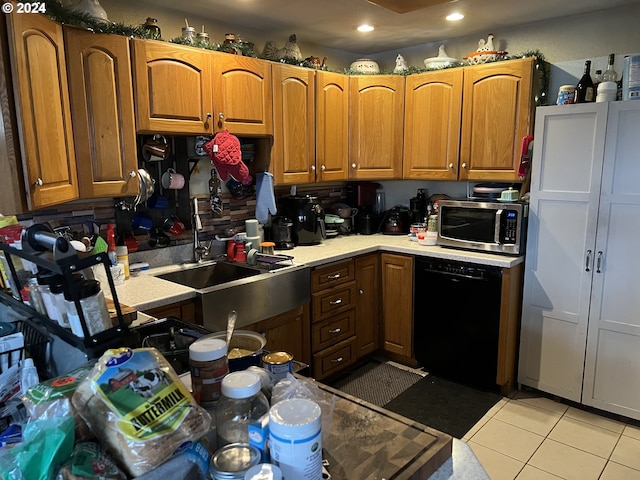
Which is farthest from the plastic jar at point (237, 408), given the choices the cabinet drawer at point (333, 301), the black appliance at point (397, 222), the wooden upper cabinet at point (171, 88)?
the black appliance at point (397, 222)

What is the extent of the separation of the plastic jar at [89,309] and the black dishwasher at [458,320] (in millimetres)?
2497

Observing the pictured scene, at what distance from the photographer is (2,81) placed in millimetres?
1573

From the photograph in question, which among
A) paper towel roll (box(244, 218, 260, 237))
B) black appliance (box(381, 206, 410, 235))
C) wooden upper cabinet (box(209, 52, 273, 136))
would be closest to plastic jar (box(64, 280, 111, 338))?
wooden upper cabinet (box(209, 52, 273, 136))

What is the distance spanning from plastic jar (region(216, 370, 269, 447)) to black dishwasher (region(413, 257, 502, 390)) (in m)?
2.39

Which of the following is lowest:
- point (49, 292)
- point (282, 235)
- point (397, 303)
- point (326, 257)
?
point (397, 303)

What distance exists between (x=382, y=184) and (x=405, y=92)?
2.93ft

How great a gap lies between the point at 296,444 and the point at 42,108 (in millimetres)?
1714

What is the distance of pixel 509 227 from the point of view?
2938 millimetres

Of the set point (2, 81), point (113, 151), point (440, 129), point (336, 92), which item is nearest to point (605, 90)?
point (440, 129)

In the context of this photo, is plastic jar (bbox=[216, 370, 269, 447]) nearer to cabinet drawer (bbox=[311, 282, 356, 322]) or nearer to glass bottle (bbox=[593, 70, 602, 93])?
cabinet drawer (bbox=[311, 282, 356, 322])

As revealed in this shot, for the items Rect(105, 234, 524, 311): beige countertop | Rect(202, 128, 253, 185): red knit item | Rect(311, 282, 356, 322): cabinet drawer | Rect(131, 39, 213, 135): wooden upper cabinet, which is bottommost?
Rect(311, 282, 356, 322): cabinet drawer

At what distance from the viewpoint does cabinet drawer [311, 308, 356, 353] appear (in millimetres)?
3039

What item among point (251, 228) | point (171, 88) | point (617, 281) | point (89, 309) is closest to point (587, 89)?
point (617, 281)

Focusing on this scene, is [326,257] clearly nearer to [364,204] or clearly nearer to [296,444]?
[364,204]
